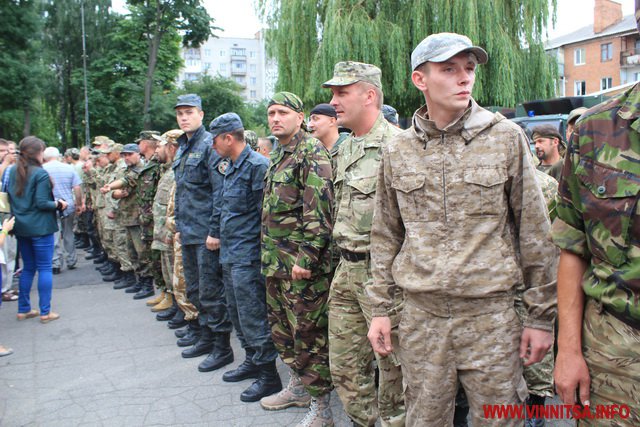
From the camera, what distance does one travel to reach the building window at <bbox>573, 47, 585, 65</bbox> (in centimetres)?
4116

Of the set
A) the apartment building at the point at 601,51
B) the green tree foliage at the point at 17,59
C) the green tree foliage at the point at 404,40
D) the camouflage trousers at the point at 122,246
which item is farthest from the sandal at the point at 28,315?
the apartment building at the point at 601,51

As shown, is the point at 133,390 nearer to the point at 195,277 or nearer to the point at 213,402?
the point at 213,402

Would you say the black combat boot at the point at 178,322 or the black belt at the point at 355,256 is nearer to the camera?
the black belt at the point at 355,256

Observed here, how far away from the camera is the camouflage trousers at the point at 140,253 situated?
7.04 meters

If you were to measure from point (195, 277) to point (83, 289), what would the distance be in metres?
3.81

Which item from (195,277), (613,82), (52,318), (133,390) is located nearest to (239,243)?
(195,277)

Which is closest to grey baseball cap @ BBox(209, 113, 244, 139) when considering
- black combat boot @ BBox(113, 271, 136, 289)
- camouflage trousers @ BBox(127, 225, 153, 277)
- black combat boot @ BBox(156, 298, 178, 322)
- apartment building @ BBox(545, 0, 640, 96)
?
black combat boot @ BBox(156, 298, 178, 322)

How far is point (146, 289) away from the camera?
7.28m

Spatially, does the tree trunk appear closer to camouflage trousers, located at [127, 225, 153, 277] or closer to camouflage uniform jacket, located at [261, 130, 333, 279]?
camouflage trousers, located at [127, 225, 153, 277]

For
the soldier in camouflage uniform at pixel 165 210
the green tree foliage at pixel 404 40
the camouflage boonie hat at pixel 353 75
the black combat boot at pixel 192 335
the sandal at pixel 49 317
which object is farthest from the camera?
the green tree foliage at pixel 404 40

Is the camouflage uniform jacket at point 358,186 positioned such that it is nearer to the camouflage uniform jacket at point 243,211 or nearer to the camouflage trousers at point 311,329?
the camouflage trousers at point 311,329

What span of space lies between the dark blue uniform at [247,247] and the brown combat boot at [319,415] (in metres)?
0.66

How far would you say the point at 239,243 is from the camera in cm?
395

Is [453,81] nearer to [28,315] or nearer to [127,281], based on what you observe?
[28,315]
